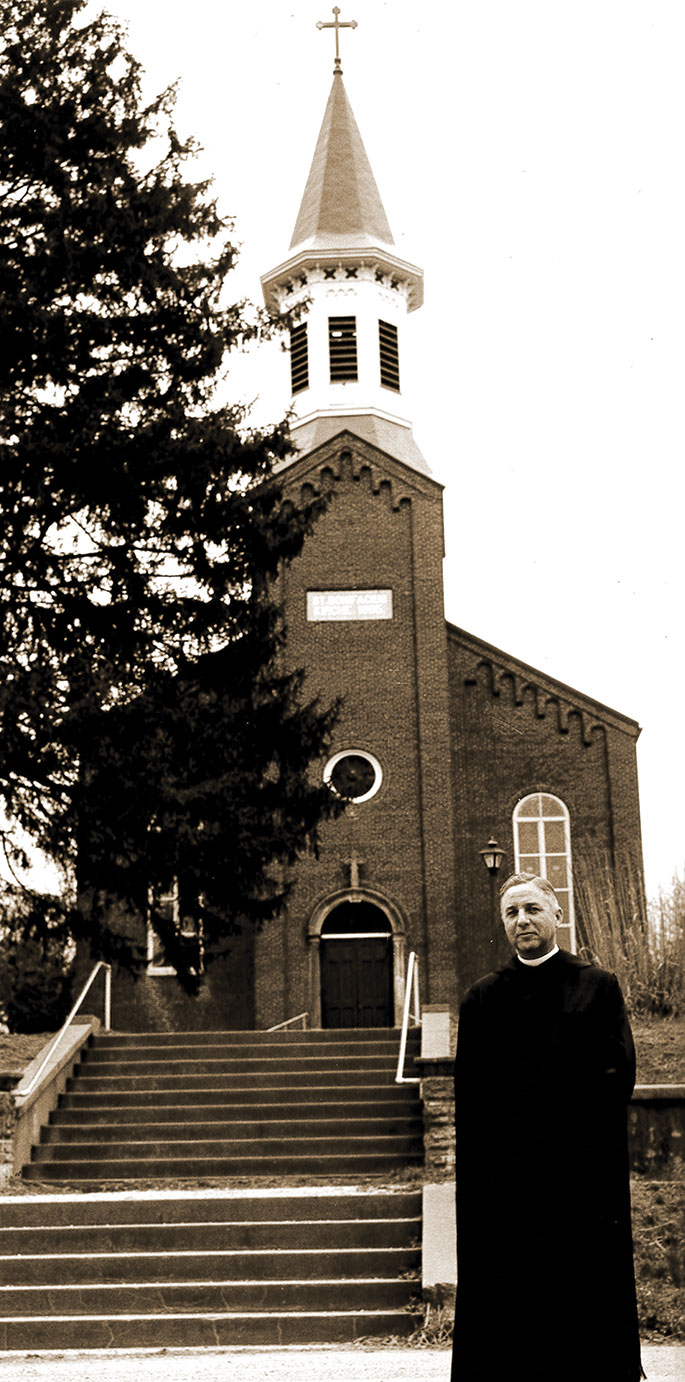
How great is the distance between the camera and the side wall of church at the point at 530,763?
2670cm

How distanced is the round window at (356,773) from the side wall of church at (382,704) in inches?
5.7

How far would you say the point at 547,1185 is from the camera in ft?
14.3

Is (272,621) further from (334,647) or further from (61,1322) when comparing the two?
(334,647)

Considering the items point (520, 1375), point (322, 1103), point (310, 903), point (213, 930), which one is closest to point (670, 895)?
point (322, 1103)

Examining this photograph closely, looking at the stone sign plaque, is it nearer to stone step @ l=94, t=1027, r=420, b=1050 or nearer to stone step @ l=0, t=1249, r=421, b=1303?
stone step @ l=94, t=1027, r=420, b=1050

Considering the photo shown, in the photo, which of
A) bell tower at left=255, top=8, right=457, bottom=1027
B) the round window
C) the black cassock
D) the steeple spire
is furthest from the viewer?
the steeple spire

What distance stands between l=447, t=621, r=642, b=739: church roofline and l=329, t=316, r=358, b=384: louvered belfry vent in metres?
5.88

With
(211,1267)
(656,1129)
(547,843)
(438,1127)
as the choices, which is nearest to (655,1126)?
Answer: (656,1129)

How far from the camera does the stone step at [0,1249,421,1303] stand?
10.6 m

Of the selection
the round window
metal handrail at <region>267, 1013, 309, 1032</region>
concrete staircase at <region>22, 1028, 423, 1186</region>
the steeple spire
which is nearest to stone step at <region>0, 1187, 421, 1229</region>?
concrete staircase at <region>22, 1028, 423, 1186</region>

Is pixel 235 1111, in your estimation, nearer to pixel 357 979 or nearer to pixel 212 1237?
pixel 212 1237

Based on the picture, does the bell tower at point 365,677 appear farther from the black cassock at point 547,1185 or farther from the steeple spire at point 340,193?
the black cassock at point 547,1185

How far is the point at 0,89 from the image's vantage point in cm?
1437

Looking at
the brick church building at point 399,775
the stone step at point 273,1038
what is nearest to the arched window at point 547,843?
the brick church building at point 399,775
